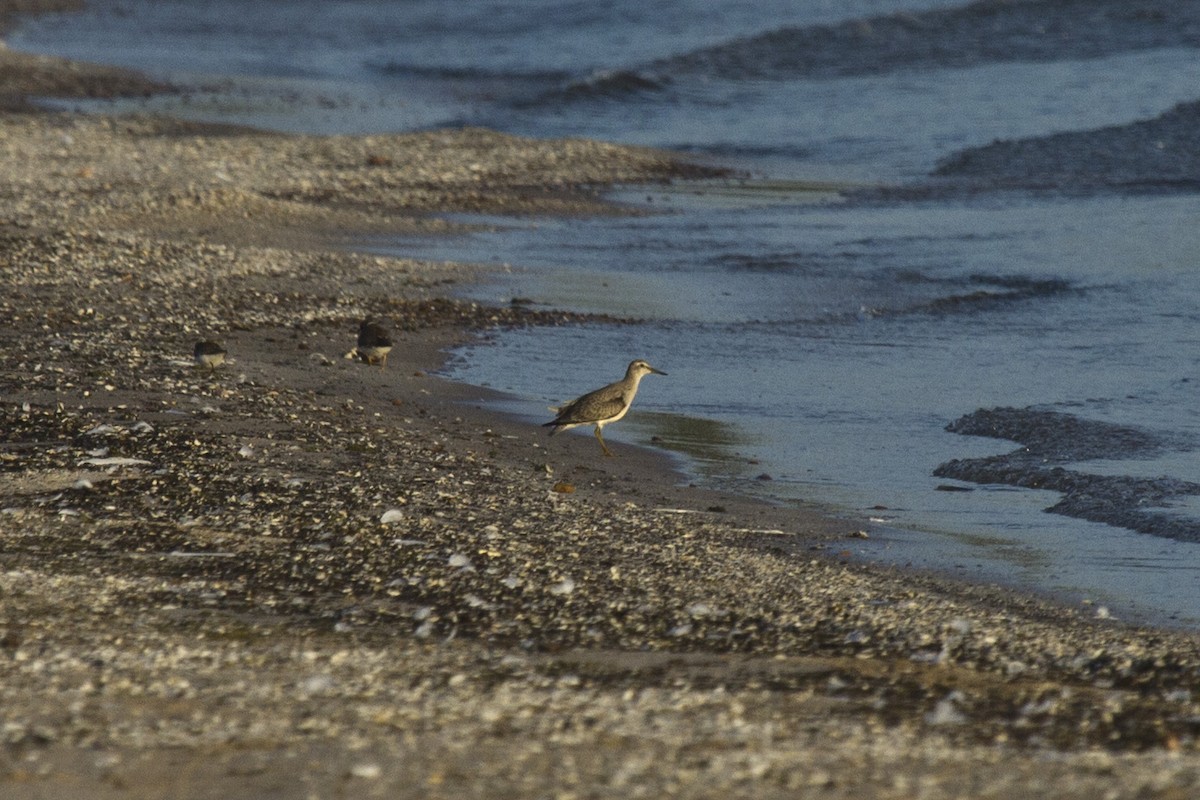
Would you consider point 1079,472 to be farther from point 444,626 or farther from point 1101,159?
point 1101,159

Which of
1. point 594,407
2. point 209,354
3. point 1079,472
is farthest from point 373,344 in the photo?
point 1079,472

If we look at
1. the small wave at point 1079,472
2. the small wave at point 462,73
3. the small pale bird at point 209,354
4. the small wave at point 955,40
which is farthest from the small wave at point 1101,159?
the small wave at point 462,73

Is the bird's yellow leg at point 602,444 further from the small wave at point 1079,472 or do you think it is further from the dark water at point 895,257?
the small wave at point 1079,472

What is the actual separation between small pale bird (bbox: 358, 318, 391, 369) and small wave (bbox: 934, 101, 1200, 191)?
14810 millimetres

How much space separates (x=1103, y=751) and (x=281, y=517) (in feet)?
14.1

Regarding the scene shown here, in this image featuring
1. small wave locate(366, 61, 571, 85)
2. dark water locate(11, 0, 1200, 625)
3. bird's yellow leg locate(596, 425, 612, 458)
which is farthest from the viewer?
small wave locate(366, 61, 571, 85)

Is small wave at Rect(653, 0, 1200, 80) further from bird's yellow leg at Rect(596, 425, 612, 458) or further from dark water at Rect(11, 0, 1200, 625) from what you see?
bird's yellow leg at Rect(596, 425, 612, 458)

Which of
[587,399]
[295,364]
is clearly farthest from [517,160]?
[587,399]

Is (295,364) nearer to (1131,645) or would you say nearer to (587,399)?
(587,399)

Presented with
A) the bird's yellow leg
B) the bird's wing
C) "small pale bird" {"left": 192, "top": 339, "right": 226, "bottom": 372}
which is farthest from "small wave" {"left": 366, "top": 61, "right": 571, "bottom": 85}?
the bird's wing

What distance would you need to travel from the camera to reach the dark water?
33.2 feet

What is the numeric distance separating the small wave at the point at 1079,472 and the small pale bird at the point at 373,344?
407 centimetres

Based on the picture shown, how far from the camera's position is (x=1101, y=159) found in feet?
87.6

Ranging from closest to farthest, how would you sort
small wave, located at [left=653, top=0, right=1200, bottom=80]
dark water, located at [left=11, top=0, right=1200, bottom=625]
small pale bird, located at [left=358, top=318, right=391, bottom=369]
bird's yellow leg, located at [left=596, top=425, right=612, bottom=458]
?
1. dark water, located at [left=11, top=0, right=1200, bottom=625]
2. bird's yellow leg, located at [left=596, top=425, right=612, bottom=458]
3. small pale bird, located at [left=358, top=318, right=391, bottom=369]
4. small wave, located at [left=653, top=0, right=1200, bottom=80]
